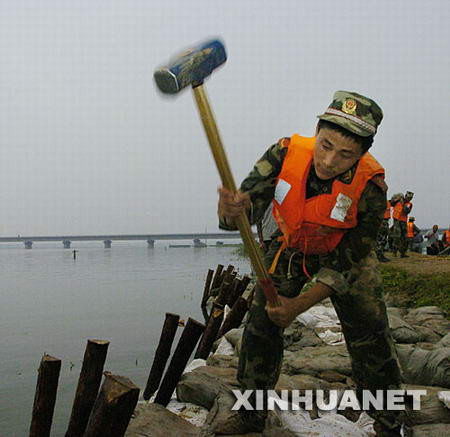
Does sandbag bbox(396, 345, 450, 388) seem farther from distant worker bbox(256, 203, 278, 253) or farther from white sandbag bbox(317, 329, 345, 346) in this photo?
distant worker bbox(256, 203, 278, 253)

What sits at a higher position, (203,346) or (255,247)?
(255,247)

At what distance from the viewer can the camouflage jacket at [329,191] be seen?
2.95 m

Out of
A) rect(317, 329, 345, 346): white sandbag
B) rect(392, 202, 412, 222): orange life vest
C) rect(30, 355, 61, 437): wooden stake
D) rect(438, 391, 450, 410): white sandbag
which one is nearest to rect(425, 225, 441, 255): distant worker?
rect(392, 202, 412, 222): orange life vest

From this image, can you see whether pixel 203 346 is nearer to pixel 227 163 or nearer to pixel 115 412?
pixel 115 412

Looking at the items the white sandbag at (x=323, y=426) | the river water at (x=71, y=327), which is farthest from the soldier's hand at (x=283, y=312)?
the river water at (x=71, y=327)

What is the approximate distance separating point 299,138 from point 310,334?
4.91 metres

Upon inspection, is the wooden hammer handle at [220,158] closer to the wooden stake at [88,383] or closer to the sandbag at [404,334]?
the wooden stake at [88,383]

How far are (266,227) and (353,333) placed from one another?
89 centimetres

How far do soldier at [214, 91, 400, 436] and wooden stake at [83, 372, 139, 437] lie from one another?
1.00 m

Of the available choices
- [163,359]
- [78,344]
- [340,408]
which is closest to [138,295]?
[78,344]

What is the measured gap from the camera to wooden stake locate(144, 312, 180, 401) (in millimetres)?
5535

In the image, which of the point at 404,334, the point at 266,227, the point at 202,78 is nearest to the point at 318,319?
the point at 404,334

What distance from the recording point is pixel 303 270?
127 inches

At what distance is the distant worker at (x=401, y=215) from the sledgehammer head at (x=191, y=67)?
572 inches
